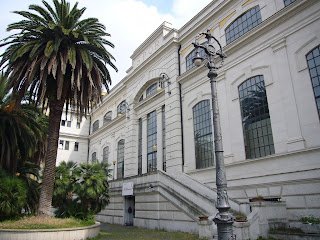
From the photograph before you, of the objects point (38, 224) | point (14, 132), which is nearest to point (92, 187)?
point (38, 224)

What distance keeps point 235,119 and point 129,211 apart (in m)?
12.7

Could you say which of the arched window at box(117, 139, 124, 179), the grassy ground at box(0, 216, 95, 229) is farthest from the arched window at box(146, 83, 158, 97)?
the grassy ground at box(0, 216, 95, 229)

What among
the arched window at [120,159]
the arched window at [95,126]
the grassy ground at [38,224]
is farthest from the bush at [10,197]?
the arched window at [95,126]

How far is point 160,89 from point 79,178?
12.2 m

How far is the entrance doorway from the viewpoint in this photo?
2481 cm

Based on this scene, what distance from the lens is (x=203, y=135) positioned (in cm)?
2258

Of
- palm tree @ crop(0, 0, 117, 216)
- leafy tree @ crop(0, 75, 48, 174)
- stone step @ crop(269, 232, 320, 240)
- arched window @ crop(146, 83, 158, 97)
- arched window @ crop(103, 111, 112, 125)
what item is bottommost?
stone step @ crop(269, 232, 320, 240)

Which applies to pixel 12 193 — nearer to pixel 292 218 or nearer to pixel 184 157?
pixel 184 157

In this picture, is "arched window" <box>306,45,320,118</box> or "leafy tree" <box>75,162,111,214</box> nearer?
"arched window" <box>306,45,320,118</box>

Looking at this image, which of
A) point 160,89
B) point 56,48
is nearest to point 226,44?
point 160,89

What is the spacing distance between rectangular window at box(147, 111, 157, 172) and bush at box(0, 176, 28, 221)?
1363cm

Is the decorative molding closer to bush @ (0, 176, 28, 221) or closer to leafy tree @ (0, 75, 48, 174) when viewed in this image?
leafy tree @ (0, 75, 48, 174)

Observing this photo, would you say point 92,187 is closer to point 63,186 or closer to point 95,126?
point 63,186

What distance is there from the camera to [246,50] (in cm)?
2000
